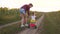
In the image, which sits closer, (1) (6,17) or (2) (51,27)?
(2) (51,27)

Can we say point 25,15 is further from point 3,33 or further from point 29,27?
point 3,33

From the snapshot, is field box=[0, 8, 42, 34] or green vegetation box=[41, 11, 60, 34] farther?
green vegetation box=[41, 11, 60, 34]

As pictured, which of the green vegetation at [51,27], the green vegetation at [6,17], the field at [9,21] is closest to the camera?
the field at [9,21]

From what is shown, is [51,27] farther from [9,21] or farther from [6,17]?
[6,17]

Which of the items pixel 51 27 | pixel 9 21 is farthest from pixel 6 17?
pixel 51 27

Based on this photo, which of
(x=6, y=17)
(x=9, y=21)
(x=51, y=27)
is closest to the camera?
(x=51, y=27)

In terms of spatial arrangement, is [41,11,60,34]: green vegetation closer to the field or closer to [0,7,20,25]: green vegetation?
the field

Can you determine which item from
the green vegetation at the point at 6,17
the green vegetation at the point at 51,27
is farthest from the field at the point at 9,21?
the green vegetation at the point at 51,27

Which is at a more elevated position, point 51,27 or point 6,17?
point 6,17

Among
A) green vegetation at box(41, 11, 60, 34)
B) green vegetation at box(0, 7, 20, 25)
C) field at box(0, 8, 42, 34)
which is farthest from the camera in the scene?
green vegetation at box(0, 7, 20, 25)

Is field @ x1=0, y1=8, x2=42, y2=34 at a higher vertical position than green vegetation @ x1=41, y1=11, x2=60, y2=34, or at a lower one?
higher

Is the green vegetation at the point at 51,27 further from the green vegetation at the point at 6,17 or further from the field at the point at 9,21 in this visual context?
the green vegetation at the point at 6,17

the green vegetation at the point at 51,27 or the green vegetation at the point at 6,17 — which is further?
the green vegetation at the point at 6,17

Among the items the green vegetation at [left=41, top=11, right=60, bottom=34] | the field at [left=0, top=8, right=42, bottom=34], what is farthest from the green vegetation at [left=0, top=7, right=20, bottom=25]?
the green vegetation at [left=41, top=11, right=60, bottom=34]
